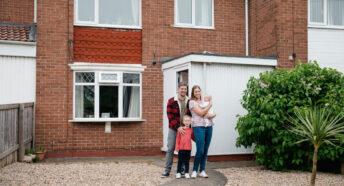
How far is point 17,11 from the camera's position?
11.2 metres

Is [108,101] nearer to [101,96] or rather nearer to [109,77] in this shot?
[101,96]

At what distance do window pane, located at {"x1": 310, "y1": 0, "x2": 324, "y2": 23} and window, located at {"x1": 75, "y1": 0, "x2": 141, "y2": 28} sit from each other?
5367 millimetres

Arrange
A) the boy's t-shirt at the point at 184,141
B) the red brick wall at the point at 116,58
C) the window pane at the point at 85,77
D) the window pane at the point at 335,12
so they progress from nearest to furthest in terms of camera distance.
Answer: the boy's t-shirt at the point at 184,141 < the red brick wall at the point at 116,58 < the window pane at the point at 85,77 < the window pane at the point at 335,12

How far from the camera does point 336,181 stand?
710 cm

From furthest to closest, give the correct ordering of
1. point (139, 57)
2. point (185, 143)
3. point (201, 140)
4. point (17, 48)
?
1. point (139, 57)
2. point (17, 48)
3. point (201, 140)
4. point (185, 143)

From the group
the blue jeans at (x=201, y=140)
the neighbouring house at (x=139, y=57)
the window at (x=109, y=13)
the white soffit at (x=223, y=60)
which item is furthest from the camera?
the window at (x=109, y=13)

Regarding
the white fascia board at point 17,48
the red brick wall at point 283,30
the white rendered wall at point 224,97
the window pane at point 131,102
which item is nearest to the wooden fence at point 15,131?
the white fascia board at point 17,48

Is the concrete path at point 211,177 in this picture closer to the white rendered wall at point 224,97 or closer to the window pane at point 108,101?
the white rendered wall at point 224,97

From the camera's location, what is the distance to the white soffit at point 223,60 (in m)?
9.14

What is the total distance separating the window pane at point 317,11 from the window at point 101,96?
603 centimetres

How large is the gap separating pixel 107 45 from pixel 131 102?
5.98 ft

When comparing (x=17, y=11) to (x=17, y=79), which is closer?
(x=17, y=79)

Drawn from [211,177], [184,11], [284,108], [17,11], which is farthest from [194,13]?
[211,177]

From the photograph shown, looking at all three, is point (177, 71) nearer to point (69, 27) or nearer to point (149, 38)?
point (149, 38)
